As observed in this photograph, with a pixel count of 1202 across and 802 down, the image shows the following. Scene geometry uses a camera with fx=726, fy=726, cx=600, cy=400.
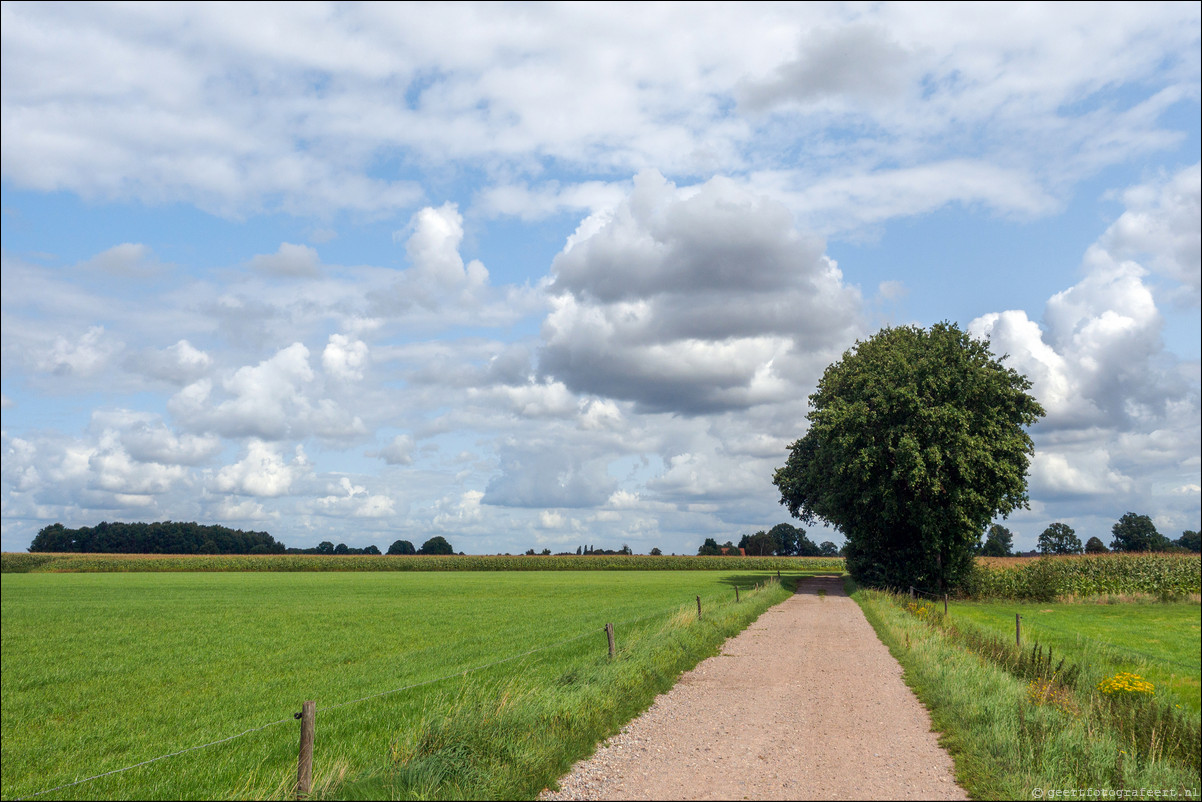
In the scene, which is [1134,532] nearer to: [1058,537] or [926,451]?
[1058,537]

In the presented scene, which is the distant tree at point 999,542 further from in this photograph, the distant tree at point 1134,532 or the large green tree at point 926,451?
the large green tree at point 926,451

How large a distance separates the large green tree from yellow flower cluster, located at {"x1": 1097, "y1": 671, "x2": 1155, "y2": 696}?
23426 mm

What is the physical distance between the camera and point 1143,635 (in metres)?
28.1

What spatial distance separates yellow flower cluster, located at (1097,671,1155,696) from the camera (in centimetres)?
1393

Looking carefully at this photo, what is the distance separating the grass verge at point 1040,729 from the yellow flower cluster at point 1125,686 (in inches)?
6.4

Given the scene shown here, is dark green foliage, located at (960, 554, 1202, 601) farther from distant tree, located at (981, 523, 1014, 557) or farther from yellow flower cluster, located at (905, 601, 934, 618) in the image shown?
distant tree, located at (981, 523, 1014, 557)

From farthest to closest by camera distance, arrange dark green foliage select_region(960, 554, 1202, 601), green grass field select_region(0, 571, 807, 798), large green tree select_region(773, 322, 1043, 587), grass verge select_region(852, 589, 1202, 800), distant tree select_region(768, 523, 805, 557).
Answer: distant tree select_region(768, 523, 805, 557) → dark green foliage select_region(960, 554, 1202, 601) → large green tree select_region(773, 322, 1043, 587) → grass verge select_region(852, 589, 1202, 800) → green grass field select_region(0, 571, 807, 798)

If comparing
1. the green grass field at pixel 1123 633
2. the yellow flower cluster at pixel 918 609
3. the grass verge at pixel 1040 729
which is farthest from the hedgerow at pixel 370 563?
the grass verge at pixel 1040 729

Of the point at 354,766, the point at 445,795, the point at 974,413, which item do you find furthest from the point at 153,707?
the point at 974,413

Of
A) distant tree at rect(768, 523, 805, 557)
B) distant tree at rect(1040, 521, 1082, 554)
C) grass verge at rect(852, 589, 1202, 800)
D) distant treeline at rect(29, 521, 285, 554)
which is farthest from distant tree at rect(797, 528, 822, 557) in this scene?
grass verge at rect(852, 589, 1202, 800)

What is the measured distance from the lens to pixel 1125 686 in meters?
13.8

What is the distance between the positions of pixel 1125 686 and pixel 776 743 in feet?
28.4

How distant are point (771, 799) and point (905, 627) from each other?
55.0 feet

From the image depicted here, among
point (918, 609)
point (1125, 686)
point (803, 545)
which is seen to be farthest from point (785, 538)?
point (1125, 686)
